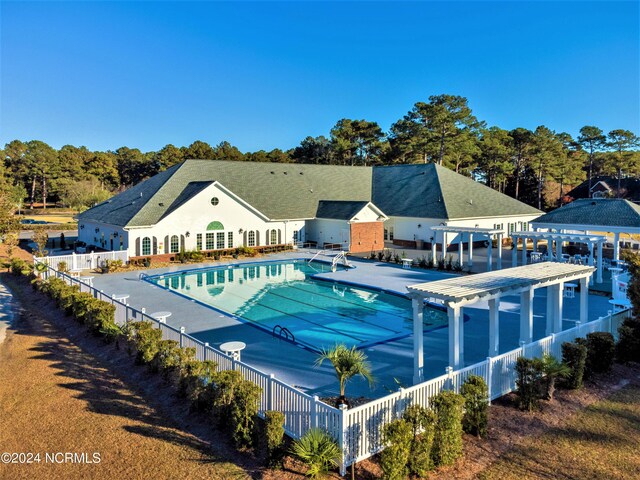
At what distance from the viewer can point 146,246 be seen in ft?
99.8

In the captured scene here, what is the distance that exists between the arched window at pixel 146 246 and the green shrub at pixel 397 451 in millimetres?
26317

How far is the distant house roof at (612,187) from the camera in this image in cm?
5981

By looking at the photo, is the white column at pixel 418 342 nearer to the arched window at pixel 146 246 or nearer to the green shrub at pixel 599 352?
the green shrub at pixel 599 352

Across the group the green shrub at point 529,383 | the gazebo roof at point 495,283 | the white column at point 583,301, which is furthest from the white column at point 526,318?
the green shrub at point 529,383

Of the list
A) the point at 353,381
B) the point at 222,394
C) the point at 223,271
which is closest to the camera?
the point at 222,394

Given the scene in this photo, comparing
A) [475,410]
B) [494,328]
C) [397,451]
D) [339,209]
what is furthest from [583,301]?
[339,209]

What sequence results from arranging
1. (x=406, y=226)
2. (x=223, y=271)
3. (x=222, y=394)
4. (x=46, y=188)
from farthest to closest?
1. (x=46, y=188)
2. (x=406, y=226)
3. (x=223, y=271)
4. (x=222, y=394)

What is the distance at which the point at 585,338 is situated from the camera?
12.3 m

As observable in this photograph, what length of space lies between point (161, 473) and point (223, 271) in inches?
867

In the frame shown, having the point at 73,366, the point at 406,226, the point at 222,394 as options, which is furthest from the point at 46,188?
the point at 222,394

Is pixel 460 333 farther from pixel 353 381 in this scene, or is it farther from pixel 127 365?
pixel 127 365

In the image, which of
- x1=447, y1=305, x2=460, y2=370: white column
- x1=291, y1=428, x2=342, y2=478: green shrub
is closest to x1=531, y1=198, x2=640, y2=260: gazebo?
x1=447, y1=305, x2=460, y2=370: white column

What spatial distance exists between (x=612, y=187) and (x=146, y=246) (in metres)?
61.2

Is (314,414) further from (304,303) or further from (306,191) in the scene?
(306,191)
